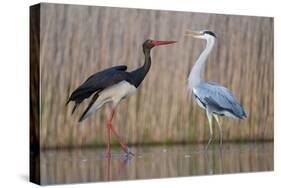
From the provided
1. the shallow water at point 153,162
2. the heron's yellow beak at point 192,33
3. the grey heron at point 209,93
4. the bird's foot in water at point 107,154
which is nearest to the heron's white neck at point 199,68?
the grey heron at point 209,93

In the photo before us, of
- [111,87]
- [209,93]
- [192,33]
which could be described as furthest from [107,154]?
[192,33]

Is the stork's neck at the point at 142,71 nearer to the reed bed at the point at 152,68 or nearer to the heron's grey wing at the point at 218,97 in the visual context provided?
the reed bed at the point at 152,68

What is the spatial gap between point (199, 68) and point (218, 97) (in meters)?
0.40

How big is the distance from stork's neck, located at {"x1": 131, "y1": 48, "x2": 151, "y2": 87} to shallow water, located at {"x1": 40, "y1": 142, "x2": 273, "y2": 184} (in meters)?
0.70

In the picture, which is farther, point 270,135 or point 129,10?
point 270,135

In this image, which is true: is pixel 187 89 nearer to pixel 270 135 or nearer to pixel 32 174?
pixel 270 135

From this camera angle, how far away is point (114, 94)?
26.0 feet

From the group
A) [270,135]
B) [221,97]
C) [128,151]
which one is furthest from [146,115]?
[270,135]

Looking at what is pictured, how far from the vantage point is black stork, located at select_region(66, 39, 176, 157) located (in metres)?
7.76

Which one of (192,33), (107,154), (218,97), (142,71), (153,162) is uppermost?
(192,33)

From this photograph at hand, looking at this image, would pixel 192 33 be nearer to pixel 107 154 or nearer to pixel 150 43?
pixel 150 43

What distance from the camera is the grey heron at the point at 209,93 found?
8383mm

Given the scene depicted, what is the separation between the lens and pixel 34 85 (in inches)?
301

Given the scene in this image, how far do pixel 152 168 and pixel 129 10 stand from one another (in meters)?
1.63
